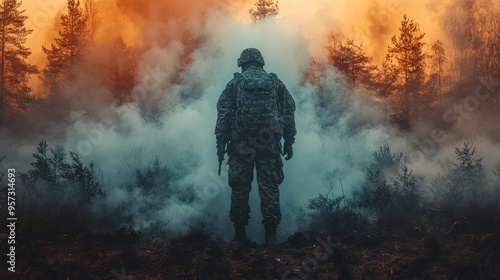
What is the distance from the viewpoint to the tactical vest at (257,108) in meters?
5.02

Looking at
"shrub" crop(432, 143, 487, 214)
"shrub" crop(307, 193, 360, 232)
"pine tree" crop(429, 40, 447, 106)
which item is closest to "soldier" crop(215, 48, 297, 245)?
"shrub" crop(307, 193, 360, 232)

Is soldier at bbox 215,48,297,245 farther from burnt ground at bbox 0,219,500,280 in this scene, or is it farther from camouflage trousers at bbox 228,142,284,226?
burnt ground at bbox 0,219,500,280

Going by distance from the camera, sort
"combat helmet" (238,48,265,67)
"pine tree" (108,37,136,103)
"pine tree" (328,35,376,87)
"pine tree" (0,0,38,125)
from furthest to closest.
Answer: "pine tree" (328,35,376,87)
"pine tree" (108,37,136,103)
"pine tree" (0,0,38,125)
"combat helmet" (238,48,265,67)

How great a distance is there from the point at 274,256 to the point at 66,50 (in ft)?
71.3

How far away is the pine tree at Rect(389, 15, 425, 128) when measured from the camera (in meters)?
20.4

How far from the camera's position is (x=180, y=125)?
773cm

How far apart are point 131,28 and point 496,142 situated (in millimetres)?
23317

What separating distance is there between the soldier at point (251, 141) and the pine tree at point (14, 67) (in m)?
17.4

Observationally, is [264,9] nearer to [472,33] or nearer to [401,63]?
[401,63]

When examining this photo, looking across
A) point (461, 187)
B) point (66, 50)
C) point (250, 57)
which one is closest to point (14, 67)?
point (66, 50)

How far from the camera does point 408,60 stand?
20766 mm

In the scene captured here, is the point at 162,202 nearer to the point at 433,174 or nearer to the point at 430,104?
the point at 433,174

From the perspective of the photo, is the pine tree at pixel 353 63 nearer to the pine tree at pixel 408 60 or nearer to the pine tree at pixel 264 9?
the pine tree at pixel 408 60

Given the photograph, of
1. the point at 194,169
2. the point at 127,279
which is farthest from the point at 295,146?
the point at 127,279
